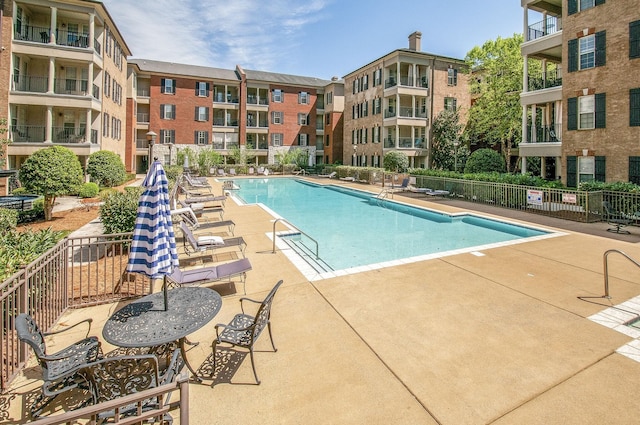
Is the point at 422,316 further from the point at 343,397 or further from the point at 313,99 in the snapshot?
the point at 313,99

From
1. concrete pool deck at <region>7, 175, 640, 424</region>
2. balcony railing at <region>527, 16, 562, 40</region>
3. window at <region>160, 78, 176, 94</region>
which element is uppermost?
window at <region>160, 78, 176, 94</region>

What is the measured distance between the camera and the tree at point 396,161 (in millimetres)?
32062

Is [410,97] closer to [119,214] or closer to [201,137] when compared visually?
[201,137]

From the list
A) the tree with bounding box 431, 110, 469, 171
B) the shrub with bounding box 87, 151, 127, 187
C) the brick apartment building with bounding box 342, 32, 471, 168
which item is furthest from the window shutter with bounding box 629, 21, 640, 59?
the shrub with bounding box 87, 151, 127, 187

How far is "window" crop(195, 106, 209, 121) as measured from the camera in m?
44.8

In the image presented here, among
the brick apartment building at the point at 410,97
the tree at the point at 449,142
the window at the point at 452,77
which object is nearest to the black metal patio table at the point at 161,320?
the brick apartment building at the point at 410,97

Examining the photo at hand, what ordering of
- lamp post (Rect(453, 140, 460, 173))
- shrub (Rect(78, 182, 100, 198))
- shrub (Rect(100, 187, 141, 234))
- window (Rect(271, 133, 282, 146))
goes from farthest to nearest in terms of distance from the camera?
window (Rect(271, 133, 282, 146))
lamp post (Rect(453, 140, 460, 173))
shrub (Rect(78, 182, 100, 198))
shrub (Rect(100, 187, 141, 234))

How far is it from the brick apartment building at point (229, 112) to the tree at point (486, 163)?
26.2 meters

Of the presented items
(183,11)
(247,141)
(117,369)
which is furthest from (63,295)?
Answer: (247,141)

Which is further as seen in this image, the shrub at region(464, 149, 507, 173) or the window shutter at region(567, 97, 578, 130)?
the shrub at region(464, 149, 507, 173)

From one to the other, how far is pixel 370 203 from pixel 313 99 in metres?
33.8

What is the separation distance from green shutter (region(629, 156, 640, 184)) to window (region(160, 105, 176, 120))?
4450 centimetres

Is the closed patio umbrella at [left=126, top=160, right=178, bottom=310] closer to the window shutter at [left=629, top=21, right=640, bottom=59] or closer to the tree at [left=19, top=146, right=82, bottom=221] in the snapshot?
the tree at [left=19, top=146, right=82, bottom=221]

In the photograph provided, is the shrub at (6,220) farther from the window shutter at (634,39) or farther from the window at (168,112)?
the window at (168,112)
